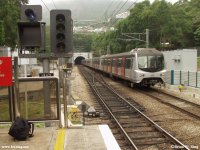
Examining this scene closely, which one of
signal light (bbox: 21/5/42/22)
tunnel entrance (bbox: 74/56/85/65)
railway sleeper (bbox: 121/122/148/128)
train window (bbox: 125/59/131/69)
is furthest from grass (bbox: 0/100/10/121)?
tunnel entrance (bbox: 74/56/85/65)

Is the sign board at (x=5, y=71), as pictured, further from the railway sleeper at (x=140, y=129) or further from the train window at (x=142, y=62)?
the train window at (x=142, y=62)

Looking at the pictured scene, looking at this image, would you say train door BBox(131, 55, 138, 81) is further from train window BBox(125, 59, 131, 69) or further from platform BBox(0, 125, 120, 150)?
platform BBox(0, 125, 120, 150)

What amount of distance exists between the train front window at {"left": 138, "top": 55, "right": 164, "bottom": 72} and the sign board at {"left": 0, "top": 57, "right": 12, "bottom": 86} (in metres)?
17.2

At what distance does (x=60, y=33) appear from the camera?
29.8 ft

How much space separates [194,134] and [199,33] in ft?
158

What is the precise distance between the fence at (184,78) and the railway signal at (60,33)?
55.7 feet

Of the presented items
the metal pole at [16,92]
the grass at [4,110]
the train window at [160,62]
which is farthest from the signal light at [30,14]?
the train window at [160,62]

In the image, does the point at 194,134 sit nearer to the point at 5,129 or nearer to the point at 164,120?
the point at 164,120

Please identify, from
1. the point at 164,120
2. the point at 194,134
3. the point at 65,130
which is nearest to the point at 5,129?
the point at 65,130

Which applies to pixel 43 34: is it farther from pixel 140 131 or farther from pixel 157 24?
pixel 157 24

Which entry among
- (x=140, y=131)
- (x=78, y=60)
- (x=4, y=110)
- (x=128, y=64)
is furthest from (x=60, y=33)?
(x=78, y=60)

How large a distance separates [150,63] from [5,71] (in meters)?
17.6

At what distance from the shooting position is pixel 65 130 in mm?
9102

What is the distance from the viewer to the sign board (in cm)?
845
